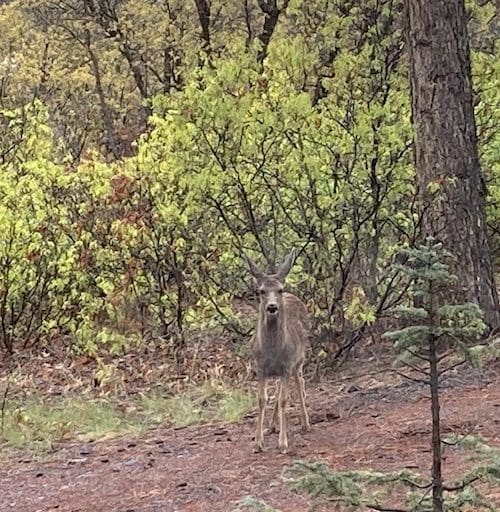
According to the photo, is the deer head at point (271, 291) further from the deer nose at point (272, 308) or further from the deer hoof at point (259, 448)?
the deer hoof at point (259, 448)

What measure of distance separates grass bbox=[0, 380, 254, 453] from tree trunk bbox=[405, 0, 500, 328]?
2527 millimetres

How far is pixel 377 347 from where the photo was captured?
1198 centimetres

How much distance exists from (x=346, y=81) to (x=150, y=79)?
46.0ft

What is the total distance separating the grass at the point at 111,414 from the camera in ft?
33.5

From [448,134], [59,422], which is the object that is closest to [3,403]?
[59,422]

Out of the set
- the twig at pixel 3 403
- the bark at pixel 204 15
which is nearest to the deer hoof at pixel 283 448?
the twig at pixel 3 403

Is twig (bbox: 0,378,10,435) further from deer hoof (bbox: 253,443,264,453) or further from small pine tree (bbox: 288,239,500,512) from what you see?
small pine tree (bbox: 288,239,500,512)

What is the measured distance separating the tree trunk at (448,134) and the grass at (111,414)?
8.29 ft

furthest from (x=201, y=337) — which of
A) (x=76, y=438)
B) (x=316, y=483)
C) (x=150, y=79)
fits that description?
(x=150, y=79)

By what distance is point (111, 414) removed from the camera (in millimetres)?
10859

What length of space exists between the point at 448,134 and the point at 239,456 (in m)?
4.10

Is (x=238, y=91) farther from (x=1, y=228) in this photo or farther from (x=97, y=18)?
(x=97, y=18)

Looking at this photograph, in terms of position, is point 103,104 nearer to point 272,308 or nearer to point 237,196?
point 237,196

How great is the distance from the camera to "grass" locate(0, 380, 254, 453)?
10.2 m
